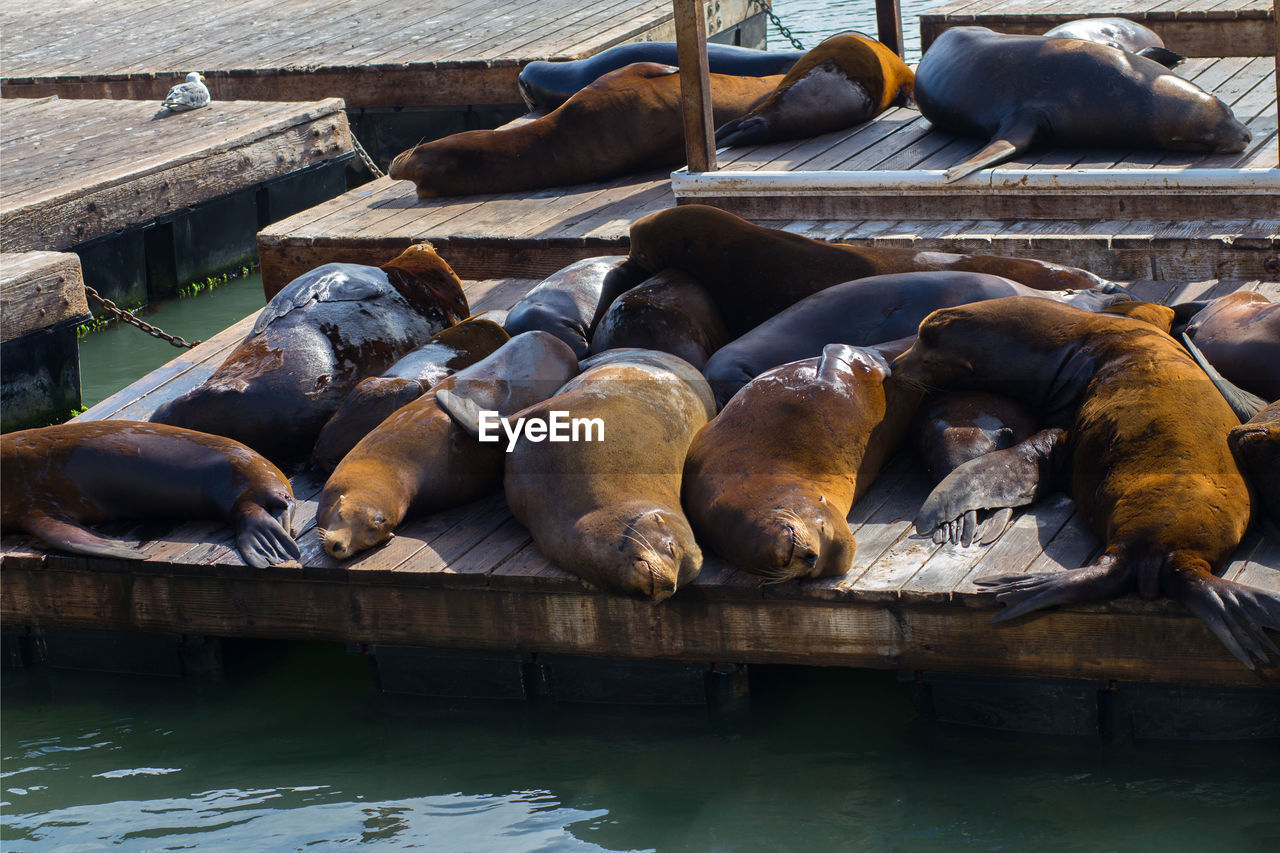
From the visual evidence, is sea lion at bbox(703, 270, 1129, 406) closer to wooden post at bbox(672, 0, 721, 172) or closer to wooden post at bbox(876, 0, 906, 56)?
wooden post at bbox(672, 0, 721, 172)

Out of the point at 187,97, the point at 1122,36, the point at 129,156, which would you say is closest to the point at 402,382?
the point at 129,156

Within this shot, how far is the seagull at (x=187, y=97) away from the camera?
9414 mm

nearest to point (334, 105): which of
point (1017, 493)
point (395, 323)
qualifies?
point (395, 323)

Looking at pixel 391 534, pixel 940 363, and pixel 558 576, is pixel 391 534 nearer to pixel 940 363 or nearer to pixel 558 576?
pixel 558 576

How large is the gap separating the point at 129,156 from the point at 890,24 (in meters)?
4.67

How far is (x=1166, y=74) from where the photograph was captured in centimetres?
630

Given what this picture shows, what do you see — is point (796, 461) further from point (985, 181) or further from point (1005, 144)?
point (1005, 144)

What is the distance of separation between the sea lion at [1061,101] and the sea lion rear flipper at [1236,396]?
7.16 ft

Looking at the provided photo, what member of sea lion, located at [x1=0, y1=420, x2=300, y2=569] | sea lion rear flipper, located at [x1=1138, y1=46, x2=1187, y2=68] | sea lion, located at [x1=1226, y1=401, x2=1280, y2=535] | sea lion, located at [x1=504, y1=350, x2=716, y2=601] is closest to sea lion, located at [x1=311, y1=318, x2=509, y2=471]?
sea lion, located at [x1=0, y1=420, x2=300, y2=569]

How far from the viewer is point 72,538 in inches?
161

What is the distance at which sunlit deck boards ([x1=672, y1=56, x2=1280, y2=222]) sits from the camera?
5.50 metres

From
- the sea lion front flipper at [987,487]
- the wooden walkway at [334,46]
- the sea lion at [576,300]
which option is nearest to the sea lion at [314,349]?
the sea lion at [576,300]

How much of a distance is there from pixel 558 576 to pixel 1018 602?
1.14 m

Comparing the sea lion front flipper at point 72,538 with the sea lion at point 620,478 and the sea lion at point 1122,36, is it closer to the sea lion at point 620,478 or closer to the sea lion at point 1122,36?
the sea lion at point 620,478
